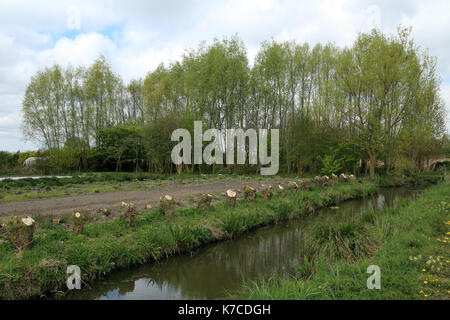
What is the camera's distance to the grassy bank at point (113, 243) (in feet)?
16.1

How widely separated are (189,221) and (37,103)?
27605 millimetres

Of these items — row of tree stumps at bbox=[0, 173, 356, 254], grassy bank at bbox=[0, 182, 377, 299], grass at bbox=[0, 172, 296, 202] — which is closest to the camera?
grassy bank at bbox=[0, 182, 377, 299]

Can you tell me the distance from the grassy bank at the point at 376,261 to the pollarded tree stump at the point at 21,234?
13.8ft

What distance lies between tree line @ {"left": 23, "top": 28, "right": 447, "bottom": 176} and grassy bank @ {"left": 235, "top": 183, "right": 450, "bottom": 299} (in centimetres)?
1468

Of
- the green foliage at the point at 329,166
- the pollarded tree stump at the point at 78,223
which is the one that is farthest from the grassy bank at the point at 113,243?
the green foliage at the point at 329,166

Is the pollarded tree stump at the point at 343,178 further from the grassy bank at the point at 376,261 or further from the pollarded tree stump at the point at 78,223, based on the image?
the pollarded tree stump at the point at 78,223

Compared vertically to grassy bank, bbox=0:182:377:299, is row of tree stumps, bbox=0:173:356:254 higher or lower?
higher

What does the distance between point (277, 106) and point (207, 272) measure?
75.8 ft

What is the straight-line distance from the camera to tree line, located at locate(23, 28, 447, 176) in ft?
68.9

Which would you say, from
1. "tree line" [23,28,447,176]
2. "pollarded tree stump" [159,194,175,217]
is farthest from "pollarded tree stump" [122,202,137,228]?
"tree line" [23,28,447,176]

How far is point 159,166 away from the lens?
28094mm

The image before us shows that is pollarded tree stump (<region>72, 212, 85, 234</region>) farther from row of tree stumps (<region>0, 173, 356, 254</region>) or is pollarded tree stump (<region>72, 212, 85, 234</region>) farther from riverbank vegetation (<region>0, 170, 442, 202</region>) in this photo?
riverbank vegetation (<region>0, 170, 442, 202</region>)

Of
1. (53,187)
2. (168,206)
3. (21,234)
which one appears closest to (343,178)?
(168,206)

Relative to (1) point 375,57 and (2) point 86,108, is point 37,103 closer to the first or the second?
(2) point 86,108
